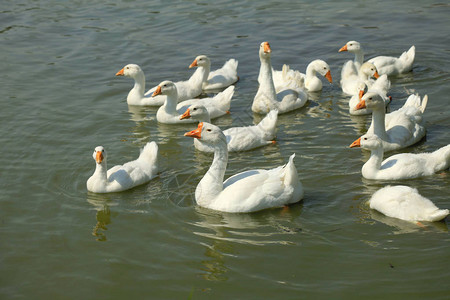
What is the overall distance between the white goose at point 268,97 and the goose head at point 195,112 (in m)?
1.59

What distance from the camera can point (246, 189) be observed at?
31.7 feet

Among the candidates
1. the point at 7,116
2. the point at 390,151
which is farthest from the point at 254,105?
the point at 7,116

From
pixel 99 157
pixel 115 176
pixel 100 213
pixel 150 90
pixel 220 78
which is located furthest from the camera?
pixel 220 78

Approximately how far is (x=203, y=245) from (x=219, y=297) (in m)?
1.18

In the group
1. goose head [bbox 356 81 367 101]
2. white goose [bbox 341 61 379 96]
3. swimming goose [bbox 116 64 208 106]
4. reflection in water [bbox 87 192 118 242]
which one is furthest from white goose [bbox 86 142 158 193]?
white goose [bbox 341 61 379 96]

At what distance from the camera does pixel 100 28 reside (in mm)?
20000

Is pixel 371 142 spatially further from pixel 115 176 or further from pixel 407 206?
pixel 115 176

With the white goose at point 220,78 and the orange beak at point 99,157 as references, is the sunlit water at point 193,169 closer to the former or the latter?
the white goose at point 220,78

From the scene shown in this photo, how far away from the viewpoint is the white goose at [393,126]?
38.4 ft

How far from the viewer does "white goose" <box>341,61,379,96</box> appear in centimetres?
1467

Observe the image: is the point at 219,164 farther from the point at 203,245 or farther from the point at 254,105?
the point at 254,105

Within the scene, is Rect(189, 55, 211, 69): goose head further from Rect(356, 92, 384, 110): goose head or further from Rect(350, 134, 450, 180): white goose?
Rect(350, 134, 450, 180): white goose

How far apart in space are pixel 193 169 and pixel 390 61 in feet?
20.6

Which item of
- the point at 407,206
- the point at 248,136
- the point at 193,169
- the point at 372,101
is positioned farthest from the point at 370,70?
the point at 407,206
